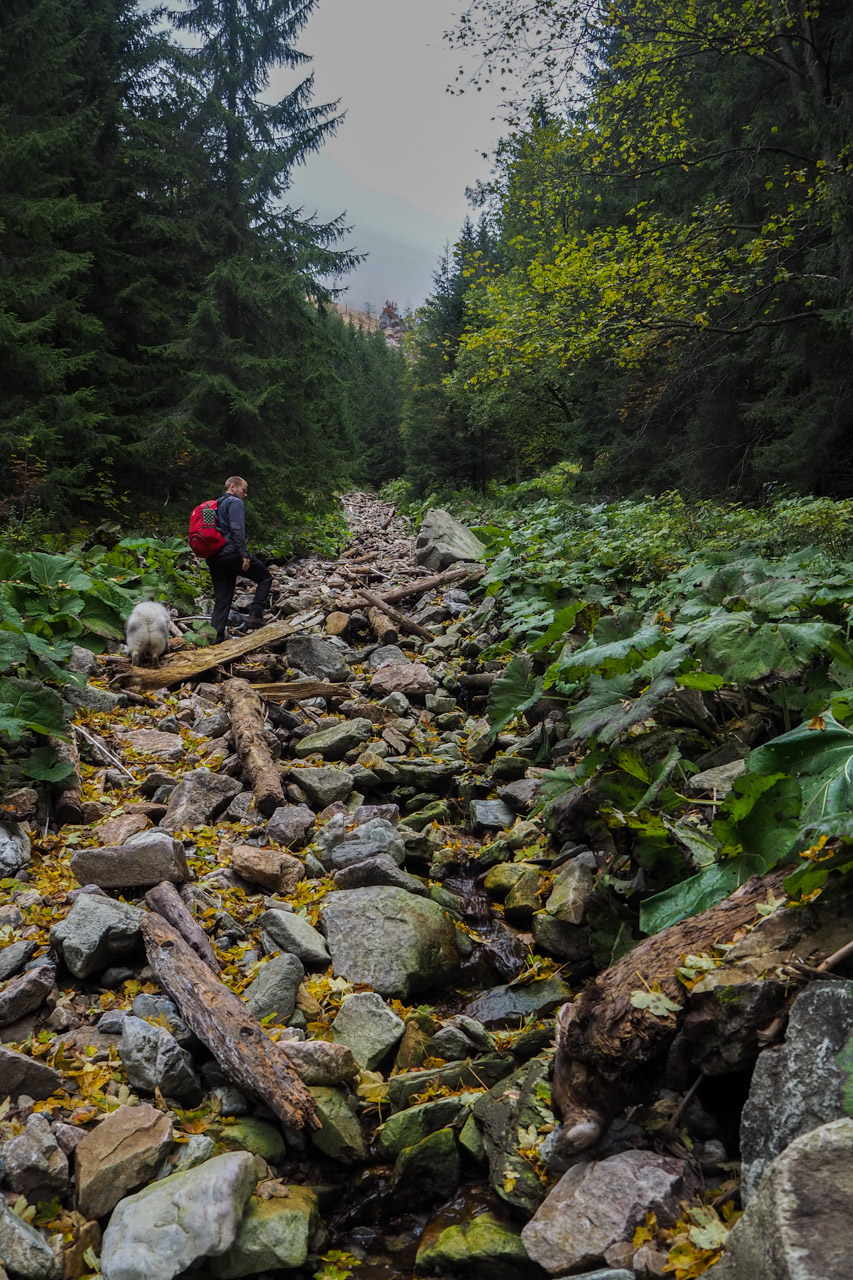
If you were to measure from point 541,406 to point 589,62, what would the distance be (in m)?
16.5

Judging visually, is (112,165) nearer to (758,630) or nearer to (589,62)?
(589,62)

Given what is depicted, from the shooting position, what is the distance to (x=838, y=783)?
7.48 ft

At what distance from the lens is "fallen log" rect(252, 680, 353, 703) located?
22.9ft

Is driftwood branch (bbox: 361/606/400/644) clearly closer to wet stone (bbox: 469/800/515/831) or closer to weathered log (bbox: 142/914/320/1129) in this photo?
wet stone (bbox: 469/800/515/831)

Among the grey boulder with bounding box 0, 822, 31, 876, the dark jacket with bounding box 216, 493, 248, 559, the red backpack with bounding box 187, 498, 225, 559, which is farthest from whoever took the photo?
the dark jacket with bounding box 216, 493, 248, 559

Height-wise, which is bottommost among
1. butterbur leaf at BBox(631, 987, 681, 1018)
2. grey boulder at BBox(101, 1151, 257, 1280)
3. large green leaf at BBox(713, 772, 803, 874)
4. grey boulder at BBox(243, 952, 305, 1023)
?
grey boulder at BBox(101, 1151, 257, 1280)

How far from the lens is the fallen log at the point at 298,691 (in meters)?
6.99

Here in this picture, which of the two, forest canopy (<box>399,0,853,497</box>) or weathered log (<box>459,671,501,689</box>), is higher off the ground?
forest canopy (<box>399,0,853,497</box>)

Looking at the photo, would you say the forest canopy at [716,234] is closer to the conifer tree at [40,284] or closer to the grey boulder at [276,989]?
the conifer tree at [40,284]

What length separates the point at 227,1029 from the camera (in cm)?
289

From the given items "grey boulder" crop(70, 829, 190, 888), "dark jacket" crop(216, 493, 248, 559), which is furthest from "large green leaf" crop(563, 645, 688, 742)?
"dark jacket" crop(216, 493, 248, 559)

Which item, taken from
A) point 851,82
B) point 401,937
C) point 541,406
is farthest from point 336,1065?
point 541,406

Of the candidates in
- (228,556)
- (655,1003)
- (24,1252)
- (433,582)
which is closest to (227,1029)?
(24,1252)

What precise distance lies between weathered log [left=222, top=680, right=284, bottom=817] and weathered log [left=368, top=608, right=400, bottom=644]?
2326mm
